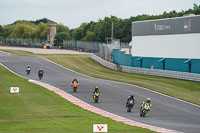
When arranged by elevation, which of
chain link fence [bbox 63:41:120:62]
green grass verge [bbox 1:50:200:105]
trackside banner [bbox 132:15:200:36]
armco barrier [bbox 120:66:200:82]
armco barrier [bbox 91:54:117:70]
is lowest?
green grass verge [bbox 1:50:200:105]

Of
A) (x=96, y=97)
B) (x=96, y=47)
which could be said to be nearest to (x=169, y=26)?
(x=96, y=97)

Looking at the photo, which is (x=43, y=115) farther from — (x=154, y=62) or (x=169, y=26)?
(x=154, y=62)

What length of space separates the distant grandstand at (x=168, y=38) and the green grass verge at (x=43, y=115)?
24.0m

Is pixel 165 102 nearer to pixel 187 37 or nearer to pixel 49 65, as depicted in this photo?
pixel 187 37

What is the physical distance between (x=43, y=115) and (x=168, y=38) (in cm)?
4013

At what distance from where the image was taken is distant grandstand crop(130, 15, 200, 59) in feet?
187

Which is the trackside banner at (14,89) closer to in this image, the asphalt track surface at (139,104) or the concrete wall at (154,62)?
the asphalt track surface at (139,104)

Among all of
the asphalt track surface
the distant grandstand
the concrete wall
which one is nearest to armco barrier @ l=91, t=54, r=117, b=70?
the concrete wall

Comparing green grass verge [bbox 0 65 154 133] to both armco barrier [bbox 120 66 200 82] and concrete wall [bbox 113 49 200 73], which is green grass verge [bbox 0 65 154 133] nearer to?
armco barrier [bbox 120 66 200 82]

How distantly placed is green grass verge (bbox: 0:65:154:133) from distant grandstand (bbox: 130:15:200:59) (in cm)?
2401

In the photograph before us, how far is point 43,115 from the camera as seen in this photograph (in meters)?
25.5

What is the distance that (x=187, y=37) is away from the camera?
58406 millimetres

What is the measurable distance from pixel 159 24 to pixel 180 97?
2753 cm

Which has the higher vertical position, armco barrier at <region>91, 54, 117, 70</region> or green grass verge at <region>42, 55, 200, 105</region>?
armco barrier at <region>91, 54, 117, 70</region>
